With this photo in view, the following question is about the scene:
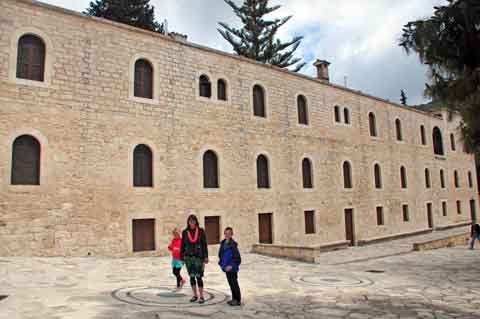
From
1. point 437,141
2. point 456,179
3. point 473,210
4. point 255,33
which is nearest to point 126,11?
point 255,33

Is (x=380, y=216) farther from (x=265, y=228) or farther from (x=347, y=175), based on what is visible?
(x=265, y=228)

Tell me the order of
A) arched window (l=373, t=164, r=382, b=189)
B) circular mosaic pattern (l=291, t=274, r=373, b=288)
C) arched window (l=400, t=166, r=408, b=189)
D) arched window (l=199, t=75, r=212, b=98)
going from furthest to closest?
arched window (l=400, t=166, r=408, b=189) < arched window (l=373, t=164, r=382, b=189) < arched window (l=199, t=75, r=212, b=98) < circular mosaic pattern (l=291, t=274, r=373, b=288)

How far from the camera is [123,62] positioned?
14.0m

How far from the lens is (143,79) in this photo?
14633mm

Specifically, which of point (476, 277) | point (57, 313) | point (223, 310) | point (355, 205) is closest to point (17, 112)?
point (57, 313)

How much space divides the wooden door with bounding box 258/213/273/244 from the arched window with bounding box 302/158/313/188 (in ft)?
10.2

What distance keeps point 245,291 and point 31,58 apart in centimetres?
966

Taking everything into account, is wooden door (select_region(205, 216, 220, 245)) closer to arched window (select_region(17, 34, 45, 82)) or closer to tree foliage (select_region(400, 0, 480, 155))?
arched window (select_region(17, 34, 45, 82))

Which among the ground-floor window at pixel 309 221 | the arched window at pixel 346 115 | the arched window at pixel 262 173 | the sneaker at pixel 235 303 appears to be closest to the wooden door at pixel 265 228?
the arched window at pixel 262 173

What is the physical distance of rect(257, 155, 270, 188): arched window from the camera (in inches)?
698

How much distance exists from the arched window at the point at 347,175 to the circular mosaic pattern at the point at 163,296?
1508 cm

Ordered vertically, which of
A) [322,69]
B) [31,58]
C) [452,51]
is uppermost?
[322,69]

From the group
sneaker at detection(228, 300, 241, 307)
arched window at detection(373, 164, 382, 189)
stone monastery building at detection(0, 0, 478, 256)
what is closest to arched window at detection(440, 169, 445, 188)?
arched window at detection(373, 164, 382, 189)

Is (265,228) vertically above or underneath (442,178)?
underneath
